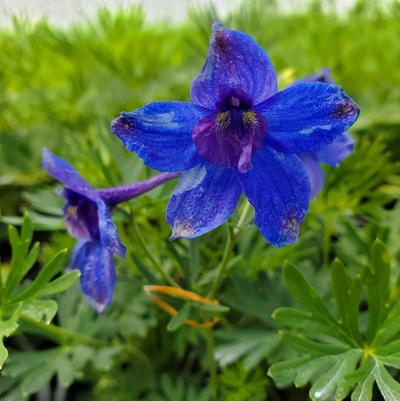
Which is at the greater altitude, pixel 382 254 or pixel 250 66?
pixel 250 66

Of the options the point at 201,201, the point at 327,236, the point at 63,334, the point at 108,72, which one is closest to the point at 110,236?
the point at 201,201

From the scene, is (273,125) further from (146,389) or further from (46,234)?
(46,234)

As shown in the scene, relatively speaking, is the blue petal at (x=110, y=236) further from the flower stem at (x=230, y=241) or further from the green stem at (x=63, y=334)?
the green stem at (x=63, y=334)

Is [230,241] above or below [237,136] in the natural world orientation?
below

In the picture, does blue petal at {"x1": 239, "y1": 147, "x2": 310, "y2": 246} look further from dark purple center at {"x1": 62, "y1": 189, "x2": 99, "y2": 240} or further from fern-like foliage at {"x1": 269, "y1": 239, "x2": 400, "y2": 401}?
dark purple center at {"x1": 62, "y1": 189, "x2": 99, "y2": 240}

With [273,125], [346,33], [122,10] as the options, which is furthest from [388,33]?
[273,125]

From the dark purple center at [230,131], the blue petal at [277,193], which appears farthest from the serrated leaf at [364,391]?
the dark purple center at [230,131]

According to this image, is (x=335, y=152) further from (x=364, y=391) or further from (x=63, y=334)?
(x=63, y=334)
